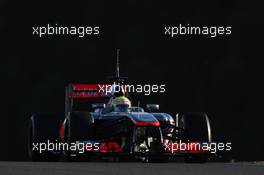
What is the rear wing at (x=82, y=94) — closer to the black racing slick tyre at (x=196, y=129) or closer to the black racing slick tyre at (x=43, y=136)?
the black racing slick tyre at (x=43, y=136)

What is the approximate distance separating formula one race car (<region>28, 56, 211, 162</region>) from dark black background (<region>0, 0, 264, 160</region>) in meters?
17.7

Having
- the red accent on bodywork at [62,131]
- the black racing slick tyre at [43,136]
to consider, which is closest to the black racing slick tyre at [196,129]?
the red accent on bodywork at [62,131]

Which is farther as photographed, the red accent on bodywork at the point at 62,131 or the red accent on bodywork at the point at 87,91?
the red accent on bodywork at the point at 87,91

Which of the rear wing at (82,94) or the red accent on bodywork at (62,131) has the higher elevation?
the rear wing at (82,94)

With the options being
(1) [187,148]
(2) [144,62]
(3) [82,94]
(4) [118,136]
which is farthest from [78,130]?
(2) [144,62]

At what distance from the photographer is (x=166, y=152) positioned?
80.4ft

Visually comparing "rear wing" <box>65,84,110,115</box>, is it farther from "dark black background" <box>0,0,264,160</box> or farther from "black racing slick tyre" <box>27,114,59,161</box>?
"dark black background" <box>0,0,264,160</box>

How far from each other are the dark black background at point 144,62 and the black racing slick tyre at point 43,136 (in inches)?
690

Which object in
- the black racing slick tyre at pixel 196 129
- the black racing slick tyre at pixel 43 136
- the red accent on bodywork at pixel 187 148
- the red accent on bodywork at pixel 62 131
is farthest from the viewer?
the black racing slick tyre at pixel 43 136

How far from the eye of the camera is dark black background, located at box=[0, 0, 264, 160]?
154 feet

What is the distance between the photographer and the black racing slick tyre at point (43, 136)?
26.7m

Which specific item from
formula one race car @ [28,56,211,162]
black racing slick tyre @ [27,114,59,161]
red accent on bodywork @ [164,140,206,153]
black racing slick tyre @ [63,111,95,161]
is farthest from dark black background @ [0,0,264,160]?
black racing slick tyre @ [63,111,95,161]
